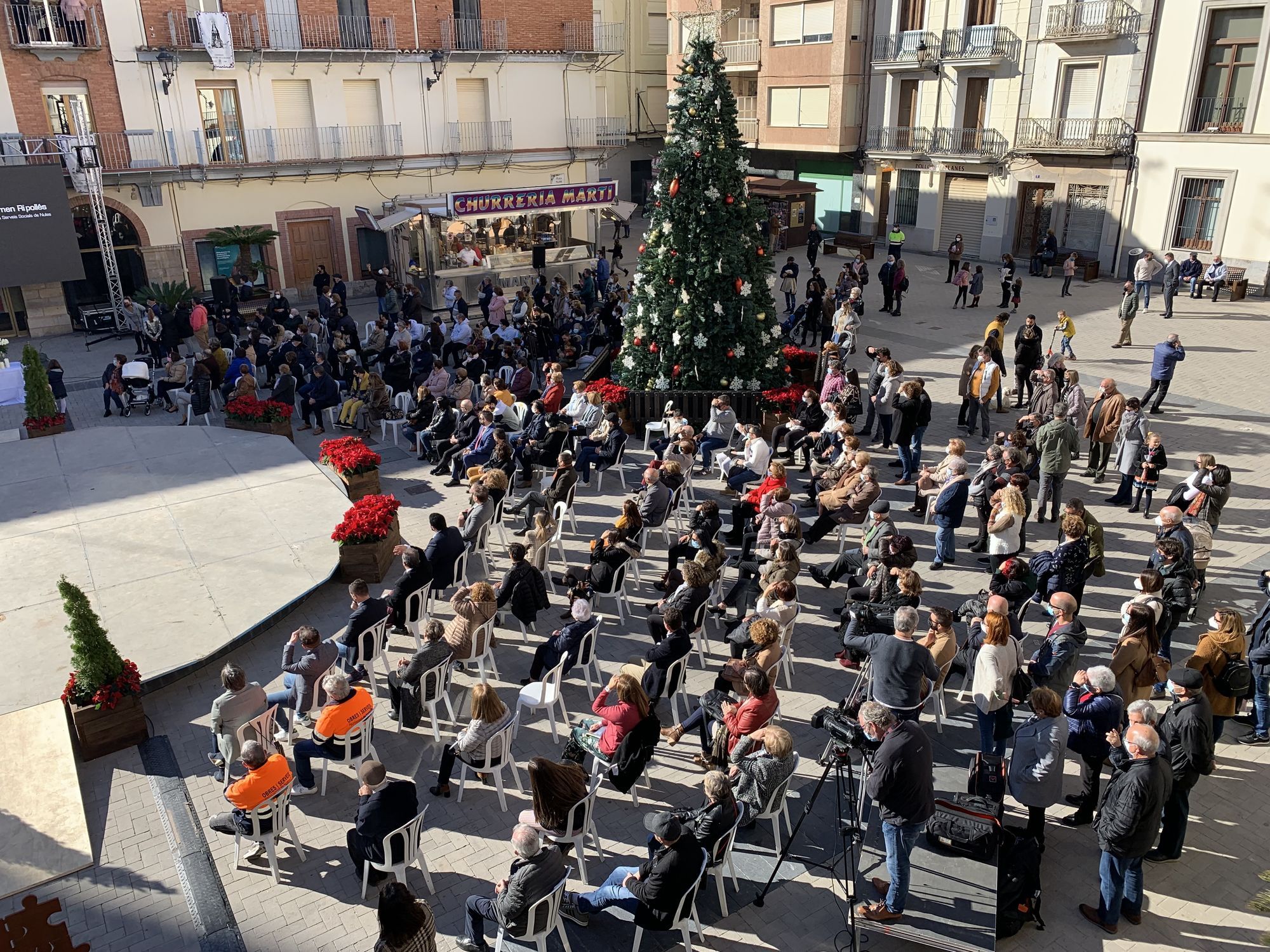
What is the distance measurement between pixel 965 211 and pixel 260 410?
26.5 m

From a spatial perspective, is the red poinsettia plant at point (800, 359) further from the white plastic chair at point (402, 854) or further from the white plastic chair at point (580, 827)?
the white plastic chair at point (402, 854)

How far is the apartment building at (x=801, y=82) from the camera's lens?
114ft

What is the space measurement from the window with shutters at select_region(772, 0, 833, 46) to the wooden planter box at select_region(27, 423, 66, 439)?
29.6 metres

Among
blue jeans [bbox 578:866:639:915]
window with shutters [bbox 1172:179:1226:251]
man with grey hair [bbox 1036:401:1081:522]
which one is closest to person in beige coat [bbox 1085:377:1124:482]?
man with grey hair [bbox 1036:401:1081:522]

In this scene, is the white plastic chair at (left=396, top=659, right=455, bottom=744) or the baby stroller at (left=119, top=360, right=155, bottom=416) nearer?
the white plastic chair at (left=396, top=659, right=455, bottom=744)

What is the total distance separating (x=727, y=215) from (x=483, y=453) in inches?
224

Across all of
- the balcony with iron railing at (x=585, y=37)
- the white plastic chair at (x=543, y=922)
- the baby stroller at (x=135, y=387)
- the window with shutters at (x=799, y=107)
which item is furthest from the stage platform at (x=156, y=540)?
the window with shutters at (x=799, y=107)

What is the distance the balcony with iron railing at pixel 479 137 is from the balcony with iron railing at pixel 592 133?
2.54 m

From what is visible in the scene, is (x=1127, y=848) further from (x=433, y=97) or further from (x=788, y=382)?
(x=433, y=97)

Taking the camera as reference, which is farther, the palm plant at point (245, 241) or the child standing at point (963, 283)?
the palm plant at point (245, 241)

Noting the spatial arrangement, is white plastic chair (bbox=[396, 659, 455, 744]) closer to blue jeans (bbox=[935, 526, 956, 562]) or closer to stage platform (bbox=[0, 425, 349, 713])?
stage platform (bbox=[0, 425, 349, 713])

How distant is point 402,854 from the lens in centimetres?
653

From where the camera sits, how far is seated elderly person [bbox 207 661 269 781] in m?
7.69

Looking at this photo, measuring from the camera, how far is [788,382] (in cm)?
1659
